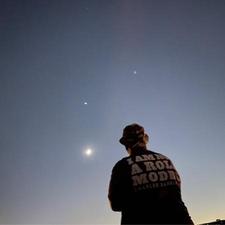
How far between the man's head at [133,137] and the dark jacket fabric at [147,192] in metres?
0.25

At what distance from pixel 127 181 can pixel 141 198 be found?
274 millimetres

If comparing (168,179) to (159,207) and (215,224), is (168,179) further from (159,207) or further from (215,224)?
(215,224)

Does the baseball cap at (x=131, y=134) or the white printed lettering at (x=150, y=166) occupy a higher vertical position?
the baseball cap at (x=131, y=134)

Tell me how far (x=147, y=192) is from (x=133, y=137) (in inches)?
34.8

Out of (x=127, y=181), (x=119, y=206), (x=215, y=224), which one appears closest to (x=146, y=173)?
(x=127, y=181)

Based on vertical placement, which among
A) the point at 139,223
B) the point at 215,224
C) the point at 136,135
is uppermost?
the point at 215,224

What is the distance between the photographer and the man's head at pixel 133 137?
13.5 ft

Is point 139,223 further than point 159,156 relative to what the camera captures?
No

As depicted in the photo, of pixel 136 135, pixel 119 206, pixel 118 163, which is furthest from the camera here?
pixel 136 135

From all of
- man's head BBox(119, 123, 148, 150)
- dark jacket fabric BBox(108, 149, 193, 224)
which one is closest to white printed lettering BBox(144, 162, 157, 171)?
dark jacket fabric BBox(108, 149, 193, 224)

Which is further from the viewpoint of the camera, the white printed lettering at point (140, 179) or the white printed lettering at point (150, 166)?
the white printed lettering at point (150, 166)

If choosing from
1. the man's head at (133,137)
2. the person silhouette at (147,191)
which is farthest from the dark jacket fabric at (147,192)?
the man's head at (133,137)

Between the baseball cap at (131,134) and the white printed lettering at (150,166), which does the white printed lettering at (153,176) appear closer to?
the white printed lettering at (150,166)

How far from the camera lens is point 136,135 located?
4145 mm
